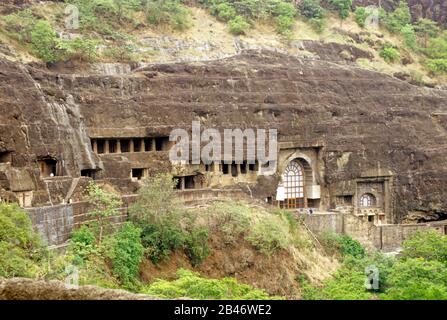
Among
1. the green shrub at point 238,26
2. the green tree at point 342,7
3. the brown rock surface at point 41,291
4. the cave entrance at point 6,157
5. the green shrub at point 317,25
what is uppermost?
the green tree at point 342,7

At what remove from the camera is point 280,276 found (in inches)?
1480

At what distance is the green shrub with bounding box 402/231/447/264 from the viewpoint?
40688mm

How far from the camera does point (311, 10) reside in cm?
6531

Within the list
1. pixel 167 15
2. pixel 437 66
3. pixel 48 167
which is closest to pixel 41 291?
Answer: pixel 48 167

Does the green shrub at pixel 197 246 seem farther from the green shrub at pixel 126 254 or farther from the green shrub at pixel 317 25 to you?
the green shrub at pixel 317 25

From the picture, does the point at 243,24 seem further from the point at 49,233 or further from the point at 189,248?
the point at 49,233

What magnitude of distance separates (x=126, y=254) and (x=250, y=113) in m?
16.7

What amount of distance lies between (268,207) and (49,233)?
1291cm

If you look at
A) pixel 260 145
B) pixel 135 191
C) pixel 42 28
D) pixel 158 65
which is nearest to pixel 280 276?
pixel 135 191

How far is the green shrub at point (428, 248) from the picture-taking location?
133 ft

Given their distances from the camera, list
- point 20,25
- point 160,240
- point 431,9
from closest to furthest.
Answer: point 160,240
point 20,25
point 431,9

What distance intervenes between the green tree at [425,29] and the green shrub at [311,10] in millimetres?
8888

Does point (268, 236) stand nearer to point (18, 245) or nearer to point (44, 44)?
point (18, 245)

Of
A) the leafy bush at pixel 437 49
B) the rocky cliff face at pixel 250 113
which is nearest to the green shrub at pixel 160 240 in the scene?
the rocky cliff face at pixel 250 113
